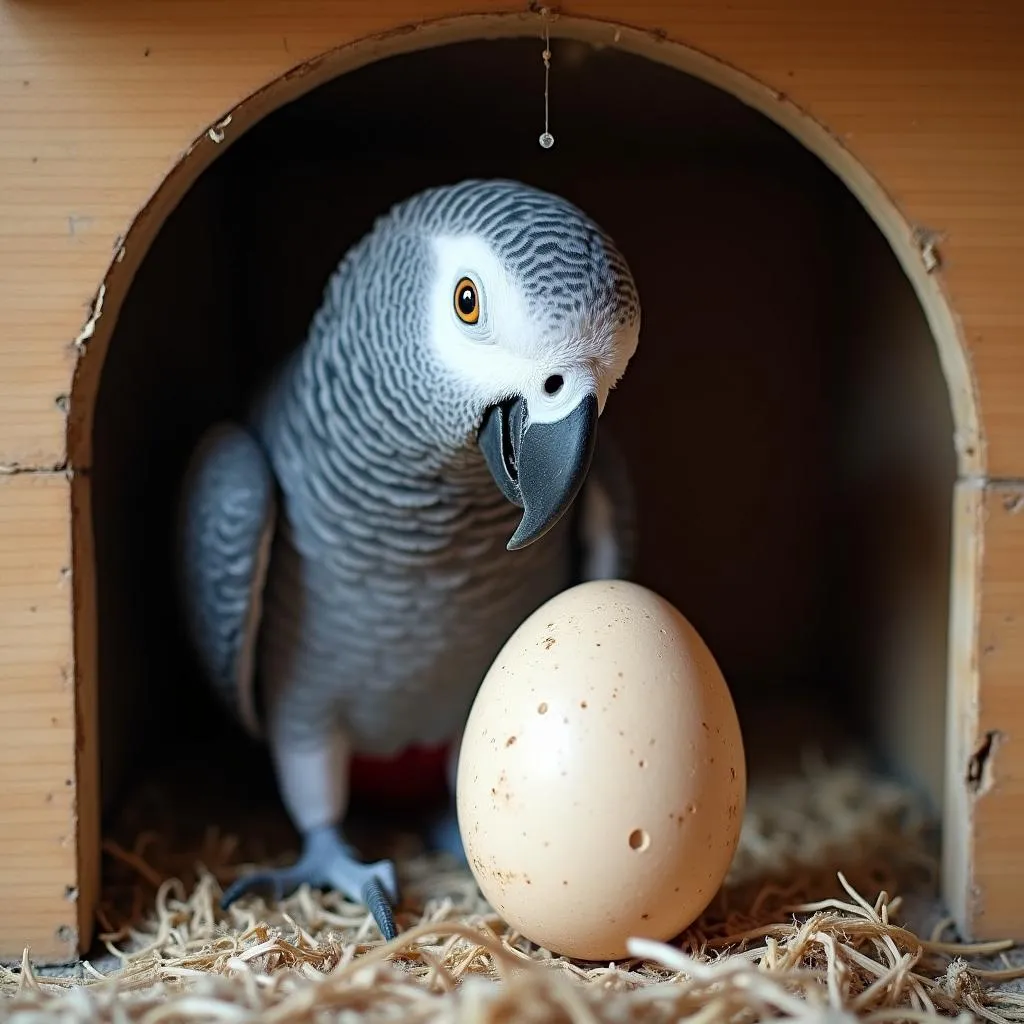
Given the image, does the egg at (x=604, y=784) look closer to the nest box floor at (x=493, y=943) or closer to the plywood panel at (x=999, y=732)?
the nest box floor at (x=493, y=943)

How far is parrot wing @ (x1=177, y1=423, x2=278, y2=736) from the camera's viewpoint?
1.06 metres

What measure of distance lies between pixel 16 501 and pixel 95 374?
0.13 metres

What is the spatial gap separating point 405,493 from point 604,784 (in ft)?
1.27

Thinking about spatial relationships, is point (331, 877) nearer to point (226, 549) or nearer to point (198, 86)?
point (226, 549)

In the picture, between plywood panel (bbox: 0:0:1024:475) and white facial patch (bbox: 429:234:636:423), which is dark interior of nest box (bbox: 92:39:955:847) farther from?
white facial patch (bbox: 429:234:636:423)

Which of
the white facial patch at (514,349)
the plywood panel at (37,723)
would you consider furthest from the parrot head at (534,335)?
the plywood panel at (37,723)

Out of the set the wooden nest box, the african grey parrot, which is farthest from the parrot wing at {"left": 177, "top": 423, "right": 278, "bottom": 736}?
the wooden nest box

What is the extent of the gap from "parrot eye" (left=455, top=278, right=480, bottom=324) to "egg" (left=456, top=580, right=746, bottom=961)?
267 mm

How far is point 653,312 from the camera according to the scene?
1597 millimetres

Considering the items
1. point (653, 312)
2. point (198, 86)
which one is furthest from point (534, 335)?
point (653, 312)

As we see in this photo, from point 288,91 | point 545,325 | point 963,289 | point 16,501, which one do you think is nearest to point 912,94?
point 963,289

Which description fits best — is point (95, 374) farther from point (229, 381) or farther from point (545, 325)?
point (229, 381)

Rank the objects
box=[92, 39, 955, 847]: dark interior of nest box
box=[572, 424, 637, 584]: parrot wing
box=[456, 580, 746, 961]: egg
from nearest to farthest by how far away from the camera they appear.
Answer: box=[456, 580, 746, 961]: egg
box=[572, 424, 637, 584]: parrot wing
box=[92, 39, 955, 847]: dark interior of nest box

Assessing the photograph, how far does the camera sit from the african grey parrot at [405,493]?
0.85 meters
